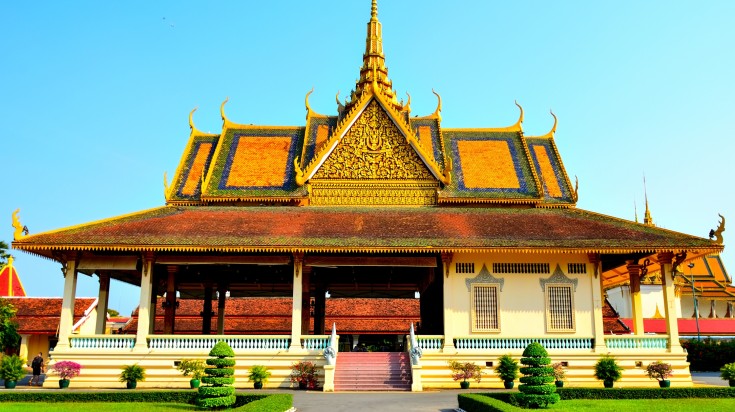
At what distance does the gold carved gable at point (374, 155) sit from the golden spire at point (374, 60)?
27.6ft

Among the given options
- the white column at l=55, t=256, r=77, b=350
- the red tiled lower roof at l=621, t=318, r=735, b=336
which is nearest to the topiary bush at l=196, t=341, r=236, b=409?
the white column at l=55, t=256, r=77, b=350

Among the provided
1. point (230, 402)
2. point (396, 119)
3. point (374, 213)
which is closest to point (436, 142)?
point (396, 119)

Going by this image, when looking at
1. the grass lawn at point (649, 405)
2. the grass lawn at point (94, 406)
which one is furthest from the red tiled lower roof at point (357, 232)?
the grass lawn at point (94, 406)

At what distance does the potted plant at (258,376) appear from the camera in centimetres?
1912

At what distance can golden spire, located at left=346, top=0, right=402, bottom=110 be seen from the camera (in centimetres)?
3378

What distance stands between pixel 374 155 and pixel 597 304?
930 centimetres

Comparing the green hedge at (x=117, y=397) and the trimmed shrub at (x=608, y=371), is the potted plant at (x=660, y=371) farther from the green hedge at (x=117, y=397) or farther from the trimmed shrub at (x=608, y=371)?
the green hedge at (x=117, y=397)

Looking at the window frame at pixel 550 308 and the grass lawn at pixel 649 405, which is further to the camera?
the window frame at pixel 550 308

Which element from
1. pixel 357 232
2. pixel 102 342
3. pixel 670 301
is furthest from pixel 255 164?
pixel 670 301

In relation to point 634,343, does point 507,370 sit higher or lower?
lower

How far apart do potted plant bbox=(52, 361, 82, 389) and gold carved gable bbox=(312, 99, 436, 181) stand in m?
10.1

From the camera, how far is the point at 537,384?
13305 mm

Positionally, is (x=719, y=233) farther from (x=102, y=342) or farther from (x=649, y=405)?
(x=102, y=342)

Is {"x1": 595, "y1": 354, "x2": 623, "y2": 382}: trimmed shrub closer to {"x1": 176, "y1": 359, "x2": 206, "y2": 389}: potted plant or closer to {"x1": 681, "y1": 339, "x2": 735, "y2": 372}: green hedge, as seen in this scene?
{"x1": 176, "y1": 359, "x2": 206, "y2": 389}: potted plant
